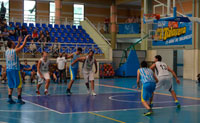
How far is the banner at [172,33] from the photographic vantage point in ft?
93.0

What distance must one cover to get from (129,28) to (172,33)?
674cm

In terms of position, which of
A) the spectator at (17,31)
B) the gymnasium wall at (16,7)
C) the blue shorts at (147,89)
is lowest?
the blue shorts at (147,89)

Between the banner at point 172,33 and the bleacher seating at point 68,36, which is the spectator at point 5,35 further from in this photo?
the banner at point 172,33

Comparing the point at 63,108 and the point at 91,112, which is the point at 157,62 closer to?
the point at 91,112

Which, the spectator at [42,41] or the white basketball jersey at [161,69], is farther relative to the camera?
the spectator at [42,41]

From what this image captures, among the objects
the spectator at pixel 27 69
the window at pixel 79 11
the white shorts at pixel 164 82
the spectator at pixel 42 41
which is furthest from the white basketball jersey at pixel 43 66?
the window at pixel 79 11

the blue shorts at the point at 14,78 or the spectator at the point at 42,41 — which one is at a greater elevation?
the spectator at the point at 42,41

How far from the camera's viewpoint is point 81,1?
37156mm

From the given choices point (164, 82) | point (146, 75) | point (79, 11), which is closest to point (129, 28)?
point (79, 11)

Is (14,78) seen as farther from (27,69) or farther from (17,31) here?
(17,31)

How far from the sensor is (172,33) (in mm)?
30156

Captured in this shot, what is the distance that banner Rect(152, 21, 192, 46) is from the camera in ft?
93.0

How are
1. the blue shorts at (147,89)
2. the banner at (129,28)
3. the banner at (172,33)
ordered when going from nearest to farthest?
1. the blue shorts at (147,89)
2. the banner at (172,33)
3. the banner at (129,28)

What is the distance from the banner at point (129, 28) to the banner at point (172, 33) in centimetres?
314
